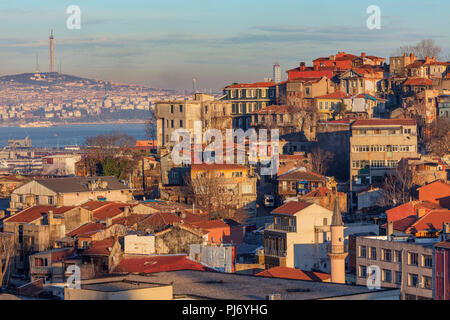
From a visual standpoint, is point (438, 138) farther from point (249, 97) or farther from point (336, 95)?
point (249, 97)

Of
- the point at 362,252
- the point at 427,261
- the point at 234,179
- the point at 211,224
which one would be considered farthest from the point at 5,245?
the point at 234,179

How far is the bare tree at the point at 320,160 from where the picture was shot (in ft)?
152

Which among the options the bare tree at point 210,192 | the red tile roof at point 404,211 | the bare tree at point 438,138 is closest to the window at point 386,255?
the red tile roof at point 404,211

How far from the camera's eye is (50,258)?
28.2 metres

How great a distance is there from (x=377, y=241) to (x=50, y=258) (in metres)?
8.92

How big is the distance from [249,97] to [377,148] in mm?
17028

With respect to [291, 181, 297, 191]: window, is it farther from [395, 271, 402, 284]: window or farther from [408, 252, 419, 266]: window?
[408, 252, 419, 266]: window

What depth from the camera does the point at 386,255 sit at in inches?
1059

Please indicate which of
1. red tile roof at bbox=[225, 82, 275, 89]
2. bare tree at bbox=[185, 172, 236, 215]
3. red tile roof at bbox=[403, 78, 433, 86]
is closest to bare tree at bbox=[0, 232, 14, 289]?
bare tree at bbox=[185, 172, 236, 215]

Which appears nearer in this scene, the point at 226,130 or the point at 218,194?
the point at 218,194

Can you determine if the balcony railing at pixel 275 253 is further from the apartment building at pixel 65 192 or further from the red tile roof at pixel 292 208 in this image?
the apartment building at pixel 65 192

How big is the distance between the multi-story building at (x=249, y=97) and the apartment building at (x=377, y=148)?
15.1 metres
